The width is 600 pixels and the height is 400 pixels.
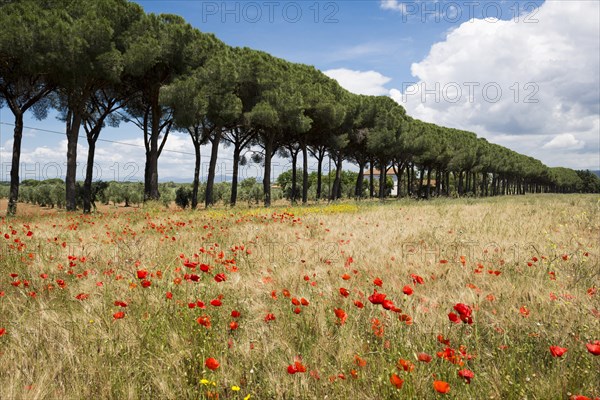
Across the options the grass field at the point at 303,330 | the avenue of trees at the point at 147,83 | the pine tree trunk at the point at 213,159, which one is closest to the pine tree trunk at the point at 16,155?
the avenue of trees at the point at 147,83

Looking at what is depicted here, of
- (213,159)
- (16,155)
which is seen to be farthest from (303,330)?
(213,159)

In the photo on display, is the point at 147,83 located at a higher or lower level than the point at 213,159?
higher

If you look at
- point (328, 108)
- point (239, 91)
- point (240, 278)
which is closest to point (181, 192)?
point (239, 91)

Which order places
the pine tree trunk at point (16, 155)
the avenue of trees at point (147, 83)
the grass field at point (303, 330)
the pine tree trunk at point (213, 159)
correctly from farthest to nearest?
the pine tree trunk at point (213, 159)
the pine tree trunk at point (16, 155)
the avenue of trees at point (147, 83)
the grass field at point (303, 330)

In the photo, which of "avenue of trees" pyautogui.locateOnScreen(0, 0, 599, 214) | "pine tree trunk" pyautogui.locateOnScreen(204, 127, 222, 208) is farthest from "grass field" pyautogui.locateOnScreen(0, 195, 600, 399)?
"pine tree trunk" pyautogui.locateOnScreen(204, 127, 222, 208)

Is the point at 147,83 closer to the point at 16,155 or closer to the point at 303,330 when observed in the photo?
the point at 16,155

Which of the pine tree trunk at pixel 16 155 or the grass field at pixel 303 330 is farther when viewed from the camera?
the pine tree trunk at pixel 16 155

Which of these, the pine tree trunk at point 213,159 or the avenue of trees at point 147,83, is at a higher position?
the avenue of trees at point 147,83

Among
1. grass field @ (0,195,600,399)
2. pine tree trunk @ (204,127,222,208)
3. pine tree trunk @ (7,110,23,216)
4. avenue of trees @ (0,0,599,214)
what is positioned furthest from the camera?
pine tree trunk @ (204,127,222,208)

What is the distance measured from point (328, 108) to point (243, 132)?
6.94 metres

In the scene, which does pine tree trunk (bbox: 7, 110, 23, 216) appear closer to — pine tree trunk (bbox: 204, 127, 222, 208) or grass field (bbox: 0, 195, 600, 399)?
pine tree trunk (bbox: 204, 127, 222, 208)

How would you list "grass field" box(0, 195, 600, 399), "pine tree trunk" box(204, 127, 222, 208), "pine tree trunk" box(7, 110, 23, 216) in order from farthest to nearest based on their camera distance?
"pine tree trunk" box(204, 127, 222, 208), "pine tree trunk" box(7, 110, 23, 216), "grass field" box(0, 195, 600, 399)

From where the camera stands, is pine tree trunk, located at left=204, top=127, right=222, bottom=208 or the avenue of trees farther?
pine tree trunk, located at left=204, top=127, right=222, bottom=208

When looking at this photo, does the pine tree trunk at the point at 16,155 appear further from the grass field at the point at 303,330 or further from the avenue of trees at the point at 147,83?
the grass field at the point at 303,330
